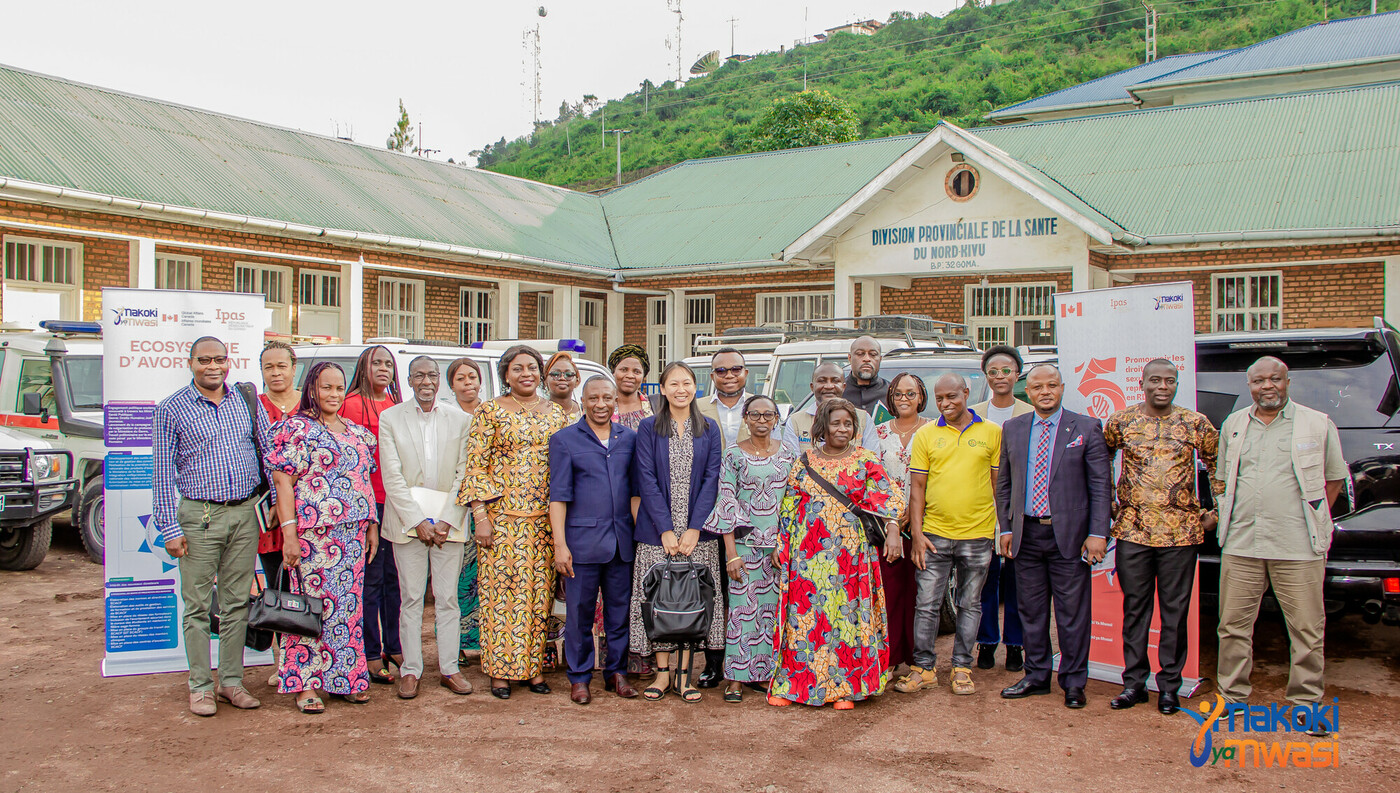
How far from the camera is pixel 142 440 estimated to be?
5914mm

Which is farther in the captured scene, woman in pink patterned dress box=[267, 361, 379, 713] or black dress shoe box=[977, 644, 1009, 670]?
black dress shoe box=[977, 644, 1009, 670]

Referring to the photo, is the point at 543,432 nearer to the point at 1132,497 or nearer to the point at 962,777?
the point at 962,777

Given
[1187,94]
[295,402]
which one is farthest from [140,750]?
[1187,94]

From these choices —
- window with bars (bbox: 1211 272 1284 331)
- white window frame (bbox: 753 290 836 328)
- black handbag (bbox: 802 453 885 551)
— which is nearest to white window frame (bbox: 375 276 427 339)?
white window frame (bbox: 753 290 836 328)

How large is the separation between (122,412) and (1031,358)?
21.9 feet

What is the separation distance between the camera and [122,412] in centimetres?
588

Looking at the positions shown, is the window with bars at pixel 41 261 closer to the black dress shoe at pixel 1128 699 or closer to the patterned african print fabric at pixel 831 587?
the patterned african print fabric at pixel 831 587

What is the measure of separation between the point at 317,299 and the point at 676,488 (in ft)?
41.7

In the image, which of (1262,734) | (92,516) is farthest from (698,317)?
(1262,734)

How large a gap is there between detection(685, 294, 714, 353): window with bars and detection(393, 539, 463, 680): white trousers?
14049mm

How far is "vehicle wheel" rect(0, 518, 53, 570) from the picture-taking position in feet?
29.4

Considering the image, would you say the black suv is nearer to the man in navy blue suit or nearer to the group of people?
the group of people

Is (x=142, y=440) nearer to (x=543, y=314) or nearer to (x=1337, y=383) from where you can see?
(x=1337, y=383)

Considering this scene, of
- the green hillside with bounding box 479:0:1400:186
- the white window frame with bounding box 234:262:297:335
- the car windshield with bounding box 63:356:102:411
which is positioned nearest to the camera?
the car windshield with bounding box 63:356:102:411
